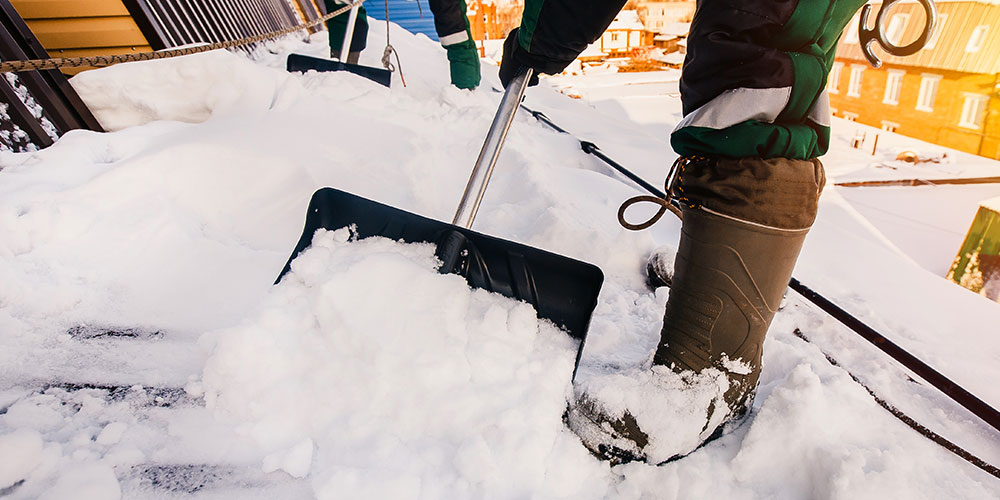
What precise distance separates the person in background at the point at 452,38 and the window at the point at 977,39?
55.7 ft

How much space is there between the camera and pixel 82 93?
148 centimetres

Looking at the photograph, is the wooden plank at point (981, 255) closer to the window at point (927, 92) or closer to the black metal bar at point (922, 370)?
the black metal bar at point (922, 370)

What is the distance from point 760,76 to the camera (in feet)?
2.05

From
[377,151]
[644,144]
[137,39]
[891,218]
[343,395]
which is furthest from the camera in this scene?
[891,218]

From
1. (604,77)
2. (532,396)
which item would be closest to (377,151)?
(532,396)

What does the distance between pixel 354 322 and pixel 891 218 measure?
361 inches

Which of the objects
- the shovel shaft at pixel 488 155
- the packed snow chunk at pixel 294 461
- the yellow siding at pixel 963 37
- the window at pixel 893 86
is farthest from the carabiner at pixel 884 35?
the window at pixel 893 86

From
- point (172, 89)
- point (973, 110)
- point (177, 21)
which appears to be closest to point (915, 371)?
point (172, 89)

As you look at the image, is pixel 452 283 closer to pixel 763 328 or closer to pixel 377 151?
pixel 763 328

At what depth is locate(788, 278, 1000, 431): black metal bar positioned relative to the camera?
91cm

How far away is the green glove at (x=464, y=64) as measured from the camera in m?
3.13

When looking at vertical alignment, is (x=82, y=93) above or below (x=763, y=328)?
above

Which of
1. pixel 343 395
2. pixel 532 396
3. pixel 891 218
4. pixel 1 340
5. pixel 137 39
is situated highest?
pixel 137 39

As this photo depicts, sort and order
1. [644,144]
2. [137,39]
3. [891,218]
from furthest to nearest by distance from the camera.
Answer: [891,218]
[644,144]
[137,39]
